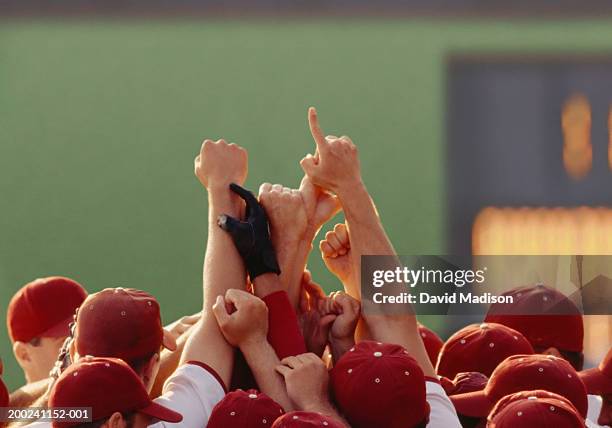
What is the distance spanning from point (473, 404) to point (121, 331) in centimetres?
43

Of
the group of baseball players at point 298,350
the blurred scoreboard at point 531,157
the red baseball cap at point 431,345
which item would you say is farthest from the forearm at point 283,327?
the blurred scoreboard at point 531,157

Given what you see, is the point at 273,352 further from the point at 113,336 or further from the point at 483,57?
the point at 483,57

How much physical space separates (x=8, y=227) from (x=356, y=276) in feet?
13.4

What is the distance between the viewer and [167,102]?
5.46 metres

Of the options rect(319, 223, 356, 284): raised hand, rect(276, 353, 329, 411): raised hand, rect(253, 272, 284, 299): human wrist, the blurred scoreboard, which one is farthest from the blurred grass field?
rect(276, 353, 329, 411): raised hand

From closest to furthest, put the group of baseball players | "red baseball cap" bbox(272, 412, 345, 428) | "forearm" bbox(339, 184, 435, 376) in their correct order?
"red baseball cap" bbox(272, 412, 345, 428) → the group of baseball players → "forearm" bbox(339, 184, 435, 376)

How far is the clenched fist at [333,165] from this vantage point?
1.57 meters

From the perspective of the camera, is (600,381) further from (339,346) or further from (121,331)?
(121,331)

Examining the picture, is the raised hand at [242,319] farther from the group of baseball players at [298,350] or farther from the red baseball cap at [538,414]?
the red baseball cap at [538,414]

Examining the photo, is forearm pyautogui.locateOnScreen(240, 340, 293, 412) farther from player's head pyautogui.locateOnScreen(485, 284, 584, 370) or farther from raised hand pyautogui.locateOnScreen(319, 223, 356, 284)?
player's head pyautogui.locateOnScreen(485, 284, 584, 370)

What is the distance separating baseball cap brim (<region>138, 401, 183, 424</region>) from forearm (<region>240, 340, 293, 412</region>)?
0.46 ft

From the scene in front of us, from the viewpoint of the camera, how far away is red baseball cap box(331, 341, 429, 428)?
1.32m

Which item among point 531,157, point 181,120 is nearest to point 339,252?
point 531,157

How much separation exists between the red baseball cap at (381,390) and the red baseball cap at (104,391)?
20 cm
